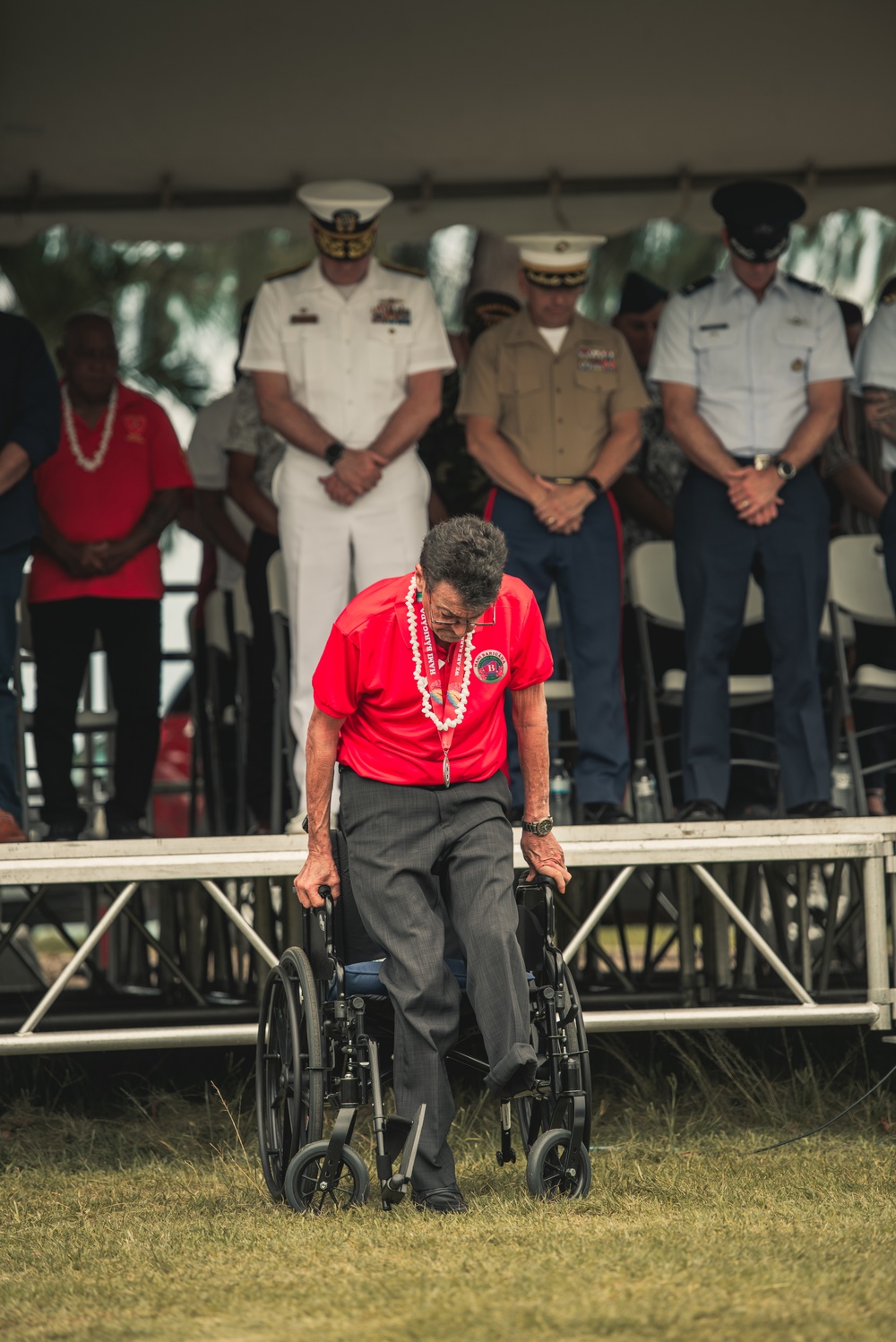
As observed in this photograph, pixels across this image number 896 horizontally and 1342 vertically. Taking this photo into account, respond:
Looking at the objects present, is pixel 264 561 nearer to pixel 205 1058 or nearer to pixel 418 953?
pixel 205 1058

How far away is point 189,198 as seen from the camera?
7.76m

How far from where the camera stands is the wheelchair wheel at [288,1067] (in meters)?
3.66

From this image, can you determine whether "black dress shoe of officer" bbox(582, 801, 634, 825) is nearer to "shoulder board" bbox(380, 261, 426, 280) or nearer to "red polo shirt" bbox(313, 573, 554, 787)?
"red polo shirt" bbox(313, 573, 554, 787)

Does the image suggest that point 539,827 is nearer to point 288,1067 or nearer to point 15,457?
point 288,1067

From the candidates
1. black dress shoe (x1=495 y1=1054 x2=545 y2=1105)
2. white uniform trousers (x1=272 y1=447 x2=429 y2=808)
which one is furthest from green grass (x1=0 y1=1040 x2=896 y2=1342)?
white uniform trousers (x1=272 y1=447 x2=429 y2=808)

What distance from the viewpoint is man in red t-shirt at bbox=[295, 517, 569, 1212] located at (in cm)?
369

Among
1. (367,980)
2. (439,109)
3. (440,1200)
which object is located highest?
(439,109)

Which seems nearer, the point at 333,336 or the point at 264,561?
the point at 333,336

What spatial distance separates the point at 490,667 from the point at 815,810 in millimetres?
1770

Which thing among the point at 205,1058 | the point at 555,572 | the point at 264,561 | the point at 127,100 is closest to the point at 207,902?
the point at 205,1058

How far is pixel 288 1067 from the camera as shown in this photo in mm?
3809

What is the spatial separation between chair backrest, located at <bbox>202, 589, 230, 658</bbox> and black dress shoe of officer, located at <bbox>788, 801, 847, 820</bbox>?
2.50 m

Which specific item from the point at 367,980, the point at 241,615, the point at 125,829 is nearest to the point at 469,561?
the point at 367,980

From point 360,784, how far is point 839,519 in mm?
3637
